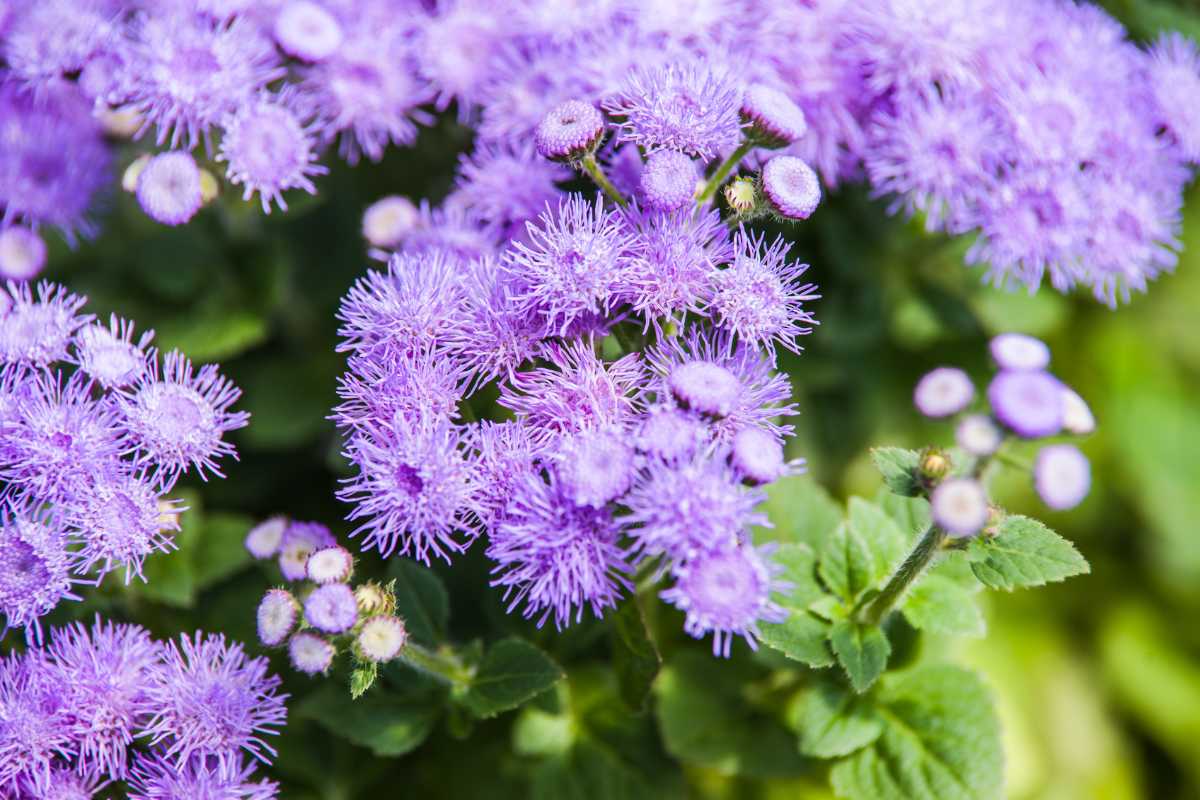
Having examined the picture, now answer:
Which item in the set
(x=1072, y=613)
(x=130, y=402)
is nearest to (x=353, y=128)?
(x=130, y=402)

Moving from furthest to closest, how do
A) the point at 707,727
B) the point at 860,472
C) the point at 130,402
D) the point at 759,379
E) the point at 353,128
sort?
the point at 860,472 < the point at 353,128 < the point at 707,727 < the point at 130,402 < the point at 759,379

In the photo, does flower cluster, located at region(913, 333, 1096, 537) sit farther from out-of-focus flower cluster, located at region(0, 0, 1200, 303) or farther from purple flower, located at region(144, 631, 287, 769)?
purple flower, located at region(144, 631, 287, 769)

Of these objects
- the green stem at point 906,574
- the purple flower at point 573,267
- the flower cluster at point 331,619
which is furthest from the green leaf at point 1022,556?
the flower cluster at point 331,619

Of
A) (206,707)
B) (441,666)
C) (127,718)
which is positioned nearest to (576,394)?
(441,666)

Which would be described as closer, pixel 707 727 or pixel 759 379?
pixel 759 379

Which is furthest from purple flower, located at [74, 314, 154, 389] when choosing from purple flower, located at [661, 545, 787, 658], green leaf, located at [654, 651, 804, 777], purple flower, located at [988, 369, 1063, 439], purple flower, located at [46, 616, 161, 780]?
purple flower, located at [988, 369, 1063, 439]

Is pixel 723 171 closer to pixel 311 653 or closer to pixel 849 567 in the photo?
pixel 849 567

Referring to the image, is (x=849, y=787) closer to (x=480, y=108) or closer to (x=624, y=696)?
(x=624, y=696)

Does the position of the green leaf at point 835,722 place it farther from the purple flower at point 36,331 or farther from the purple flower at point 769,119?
the purple flower at point 36,331
